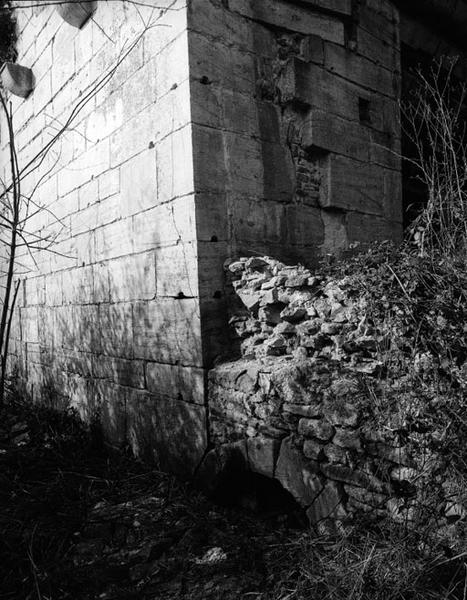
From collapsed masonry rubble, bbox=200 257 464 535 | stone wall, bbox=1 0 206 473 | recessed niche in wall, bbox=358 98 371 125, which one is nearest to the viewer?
collapsed masonry rubble, bbox=200 257 464 535

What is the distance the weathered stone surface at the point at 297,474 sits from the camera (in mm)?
2533

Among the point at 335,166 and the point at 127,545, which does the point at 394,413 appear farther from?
the point at 335,166

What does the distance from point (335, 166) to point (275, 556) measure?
2871 mm

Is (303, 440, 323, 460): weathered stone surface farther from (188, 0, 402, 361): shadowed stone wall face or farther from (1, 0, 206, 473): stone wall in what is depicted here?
A: (188, 0, 402, 361): shadowed stone wall face

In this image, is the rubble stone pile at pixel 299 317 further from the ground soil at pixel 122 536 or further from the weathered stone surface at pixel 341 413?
the ground soil at pixel 122 536

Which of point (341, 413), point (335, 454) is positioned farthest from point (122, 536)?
point (341, 413)

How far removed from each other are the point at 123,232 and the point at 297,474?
239cm

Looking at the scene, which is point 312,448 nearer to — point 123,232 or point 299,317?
point 299,317

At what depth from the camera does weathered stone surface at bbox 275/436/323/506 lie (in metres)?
2.53

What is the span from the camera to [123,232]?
407cm

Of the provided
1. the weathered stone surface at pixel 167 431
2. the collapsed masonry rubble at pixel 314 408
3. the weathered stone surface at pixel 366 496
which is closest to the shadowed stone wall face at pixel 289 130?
the collapsed masonry rubble at pixel 314 408

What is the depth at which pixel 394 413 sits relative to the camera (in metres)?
2.21

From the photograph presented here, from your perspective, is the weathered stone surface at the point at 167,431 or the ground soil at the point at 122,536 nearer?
the ground soil at the point at 122,536

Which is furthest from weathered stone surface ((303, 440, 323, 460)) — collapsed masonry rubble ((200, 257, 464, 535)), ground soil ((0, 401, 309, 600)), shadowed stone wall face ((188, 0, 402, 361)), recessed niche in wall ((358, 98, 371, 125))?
recessed niche in wall ((358, 98, 371, 125))
